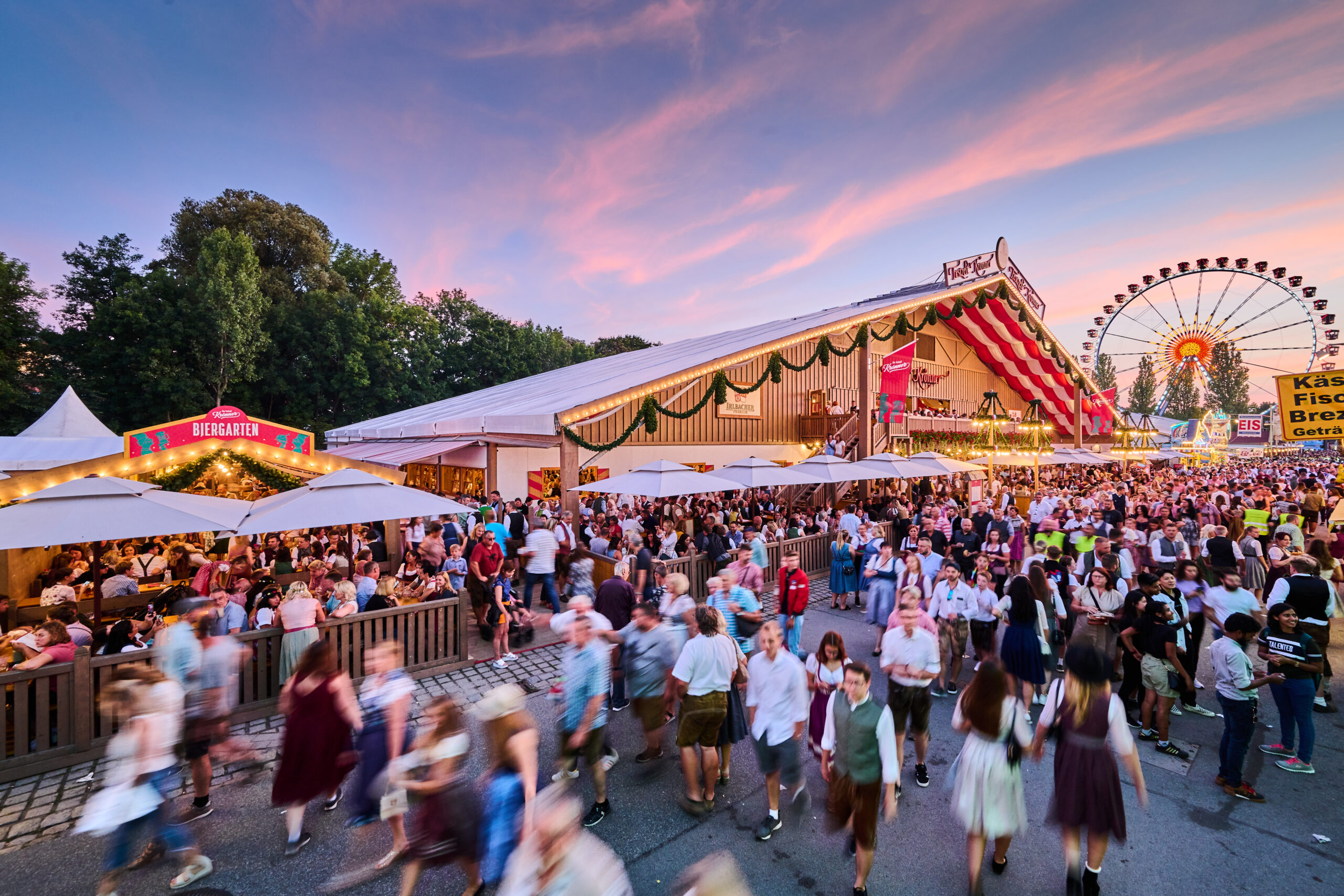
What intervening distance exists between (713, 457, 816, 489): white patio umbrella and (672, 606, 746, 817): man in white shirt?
7.36m

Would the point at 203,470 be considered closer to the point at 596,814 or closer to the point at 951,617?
the point at 596,814

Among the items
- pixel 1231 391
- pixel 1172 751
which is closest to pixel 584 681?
pixel 1172 751

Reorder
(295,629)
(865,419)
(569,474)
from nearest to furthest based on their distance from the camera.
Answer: (295,629) < (569,474) < (865,419)

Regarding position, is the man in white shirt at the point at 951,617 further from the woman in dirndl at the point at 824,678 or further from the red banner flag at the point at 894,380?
the red banner flag at the point at 894,380

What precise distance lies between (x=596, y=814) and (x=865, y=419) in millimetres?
17201

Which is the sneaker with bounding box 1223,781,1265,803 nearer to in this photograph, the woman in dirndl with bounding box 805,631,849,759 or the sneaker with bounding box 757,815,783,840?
the woman in dirndl with bounding box 805,631,849,759

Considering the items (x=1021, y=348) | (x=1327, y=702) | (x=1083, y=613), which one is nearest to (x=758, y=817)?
(x=1083, y=613)

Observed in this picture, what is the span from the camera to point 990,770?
138 inches

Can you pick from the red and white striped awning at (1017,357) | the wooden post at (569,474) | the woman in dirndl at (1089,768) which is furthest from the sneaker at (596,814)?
the red and white striped awning at (1017,357)

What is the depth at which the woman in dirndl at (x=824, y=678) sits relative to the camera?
406cm

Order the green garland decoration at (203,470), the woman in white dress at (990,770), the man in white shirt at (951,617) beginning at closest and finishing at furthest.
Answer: the woman in white dress at (990,770)
the man in white shirt at (951,617)
the green garland decoration at (203,470)

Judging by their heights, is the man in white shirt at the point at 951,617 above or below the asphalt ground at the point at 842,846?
above

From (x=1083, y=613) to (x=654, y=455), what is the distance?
12947 millimetres

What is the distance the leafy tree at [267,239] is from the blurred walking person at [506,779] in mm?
33647
